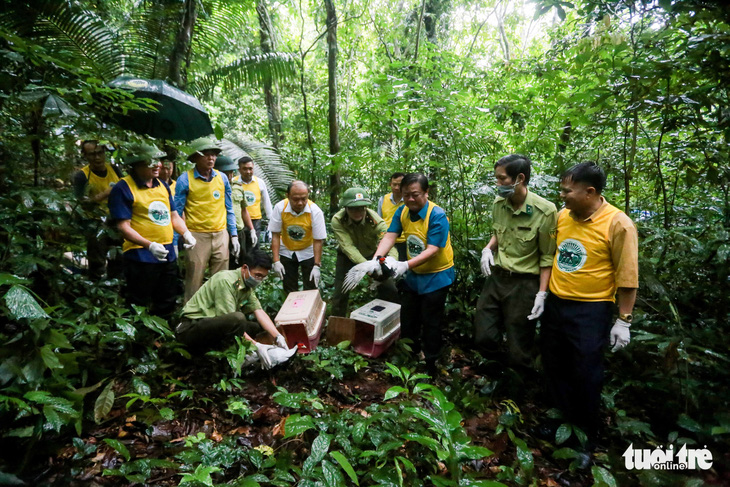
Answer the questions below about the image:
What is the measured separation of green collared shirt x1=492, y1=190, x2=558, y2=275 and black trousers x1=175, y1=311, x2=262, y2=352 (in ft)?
7.88

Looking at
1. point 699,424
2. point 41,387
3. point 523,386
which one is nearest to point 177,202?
point 41,387

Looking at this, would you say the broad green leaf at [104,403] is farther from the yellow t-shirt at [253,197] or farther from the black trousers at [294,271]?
the yellow t-shirt at [253,197]

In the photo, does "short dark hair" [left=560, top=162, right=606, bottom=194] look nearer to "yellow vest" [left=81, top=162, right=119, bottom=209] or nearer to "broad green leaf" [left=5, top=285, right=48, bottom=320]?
"broad green leaf" [left=5, top=285, right=48, bottom=320]

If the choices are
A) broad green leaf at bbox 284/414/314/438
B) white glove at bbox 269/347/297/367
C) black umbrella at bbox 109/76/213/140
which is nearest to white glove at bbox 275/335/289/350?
white glove at bbox 269/347/297/367

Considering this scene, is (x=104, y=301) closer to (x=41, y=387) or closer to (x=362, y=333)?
(x=41, y=387)

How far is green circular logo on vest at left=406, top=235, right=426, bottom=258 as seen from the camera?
3.59 metres

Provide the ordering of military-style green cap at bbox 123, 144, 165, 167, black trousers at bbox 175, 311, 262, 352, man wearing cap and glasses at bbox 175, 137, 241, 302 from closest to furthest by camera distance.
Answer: military-style green cap at bbox 123, 144, 165, 167 < black trousers at bbox 175, 311, 262, 352 < man wearing cap and glasses at bbox 175, 137, 241, 302

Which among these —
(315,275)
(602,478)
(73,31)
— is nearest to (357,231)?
(315,275)

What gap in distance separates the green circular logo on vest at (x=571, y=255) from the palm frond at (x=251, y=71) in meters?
6.54

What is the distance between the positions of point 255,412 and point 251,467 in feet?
2.16

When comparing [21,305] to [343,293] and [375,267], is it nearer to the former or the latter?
[375,267]

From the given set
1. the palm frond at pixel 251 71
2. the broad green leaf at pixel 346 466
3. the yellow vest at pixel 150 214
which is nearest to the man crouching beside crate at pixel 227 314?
the yellow vest at pixel 150 214

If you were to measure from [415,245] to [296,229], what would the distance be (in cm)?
165

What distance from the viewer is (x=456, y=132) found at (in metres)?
4.73
